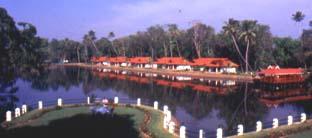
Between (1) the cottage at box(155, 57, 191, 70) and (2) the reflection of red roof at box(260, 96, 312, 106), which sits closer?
(2) the reflection of red roof at box(260, 96, 312, 106)

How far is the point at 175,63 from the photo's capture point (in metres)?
124

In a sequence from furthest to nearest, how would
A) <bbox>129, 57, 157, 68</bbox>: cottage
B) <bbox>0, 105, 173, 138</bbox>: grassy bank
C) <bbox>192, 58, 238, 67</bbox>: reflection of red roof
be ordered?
<bbox>129, 57, 157, 68</bbox>: cottage
<bbox>192, 58, 238, 67</bbox>: reflection of red roof
<bbox>0, 105, 173, 138</bbox>: grassy bank

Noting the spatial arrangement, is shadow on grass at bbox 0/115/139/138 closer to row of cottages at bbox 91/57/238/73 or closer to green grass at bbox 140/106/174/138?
Answer: green grass at bbox 140/106/174/138

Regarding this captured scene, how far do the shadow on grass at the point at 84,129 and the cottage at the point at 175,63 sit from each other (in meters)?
88.0

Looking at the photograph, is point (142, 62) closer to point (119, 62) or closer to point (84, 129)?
point (119, 62)

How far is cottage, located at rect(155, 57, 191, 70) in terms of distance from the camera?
122 metres

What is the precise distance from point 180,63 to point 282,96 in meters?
57.6

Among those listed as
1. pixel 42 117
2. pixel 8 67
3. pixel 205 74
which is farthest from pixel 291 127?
pixel 205 74

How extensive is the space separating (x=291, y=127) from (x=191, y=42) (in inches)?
4418

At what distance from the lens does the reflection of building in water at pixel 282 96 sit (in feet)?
199

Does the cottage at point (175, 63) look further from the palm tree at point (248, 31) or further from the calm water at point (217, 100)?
the calm water at point (217, 100)

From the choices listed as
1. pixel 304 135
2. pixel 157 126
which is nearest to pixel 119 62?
pixel 157 126

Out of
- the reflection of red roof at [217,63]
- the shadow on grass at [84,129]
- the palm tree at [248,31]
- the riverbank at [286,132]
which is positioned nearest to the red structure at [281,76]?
the palm tree at [248,31]

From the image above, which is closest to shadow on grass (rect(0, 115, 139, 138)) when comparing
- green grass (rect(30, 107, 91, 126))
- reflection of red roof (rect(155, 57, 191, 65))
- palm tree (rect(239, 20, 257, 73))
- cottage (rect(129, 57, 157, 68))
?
green grass (rect(30, 107, 91, 126))
